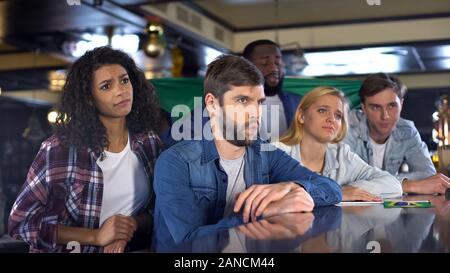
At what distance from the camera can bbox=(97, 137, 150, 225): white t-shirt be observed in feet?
5.73

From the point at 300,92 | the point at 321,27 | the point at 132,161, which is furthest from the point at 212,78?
the point at 321,27

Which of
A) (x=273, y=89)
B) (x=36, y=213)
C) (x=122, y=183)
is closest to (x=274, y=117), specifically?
(x=273, y=89)

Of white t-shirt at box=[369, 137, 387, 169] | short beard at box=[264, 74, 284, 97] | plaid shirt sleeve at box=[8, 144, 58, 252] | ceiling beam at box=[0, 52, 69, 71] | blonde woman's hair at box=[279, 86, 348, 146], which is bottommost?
plaid shirt sleeve at box=[8, 144, 58, 252]

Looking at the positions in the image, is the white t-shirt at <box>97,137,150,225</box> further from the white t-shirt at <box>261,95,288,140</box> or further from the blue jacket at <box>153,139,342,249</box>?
the white t-shirt at <box>261,95,288,140</box>

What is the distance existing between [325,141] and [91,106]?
2.79 feet

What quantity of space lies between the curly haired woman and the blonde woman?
565 millimetres

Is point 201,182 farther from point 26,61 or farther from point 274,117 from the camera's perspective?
point 26,61

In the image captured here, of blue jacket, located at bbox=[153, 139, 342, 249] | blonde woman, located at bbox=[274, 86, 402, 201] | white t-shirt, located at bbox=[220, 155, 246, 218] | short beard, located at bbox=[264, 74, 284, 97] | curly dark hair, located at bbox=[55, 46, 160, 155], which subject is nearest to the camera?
blue jacket, located at bbox=[153, 139, 342, 249]

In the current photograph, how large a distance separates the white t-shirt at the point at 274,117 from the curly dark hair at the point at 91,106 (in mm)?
836

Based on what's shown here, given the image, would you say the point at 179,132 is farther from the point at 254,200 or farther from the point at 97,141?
the point at 254,200

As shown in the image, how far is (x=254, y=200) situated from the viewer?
4.34ft

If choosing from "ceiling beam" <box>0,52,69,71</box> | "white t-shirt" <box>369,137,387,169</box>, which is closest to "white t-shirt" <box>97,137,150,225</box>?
"white t-shirt" <box>369,137,387,169</box>

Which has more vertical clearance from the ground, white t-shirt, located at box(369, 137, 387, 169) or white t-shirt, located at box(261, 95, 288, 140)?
white t-shirt, located at box(261, 95, 288, 140)

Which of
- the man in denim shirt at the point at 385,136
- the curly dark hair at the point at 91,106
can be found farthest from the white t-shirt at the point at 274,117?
the curly dark hair at the point at 91,106
